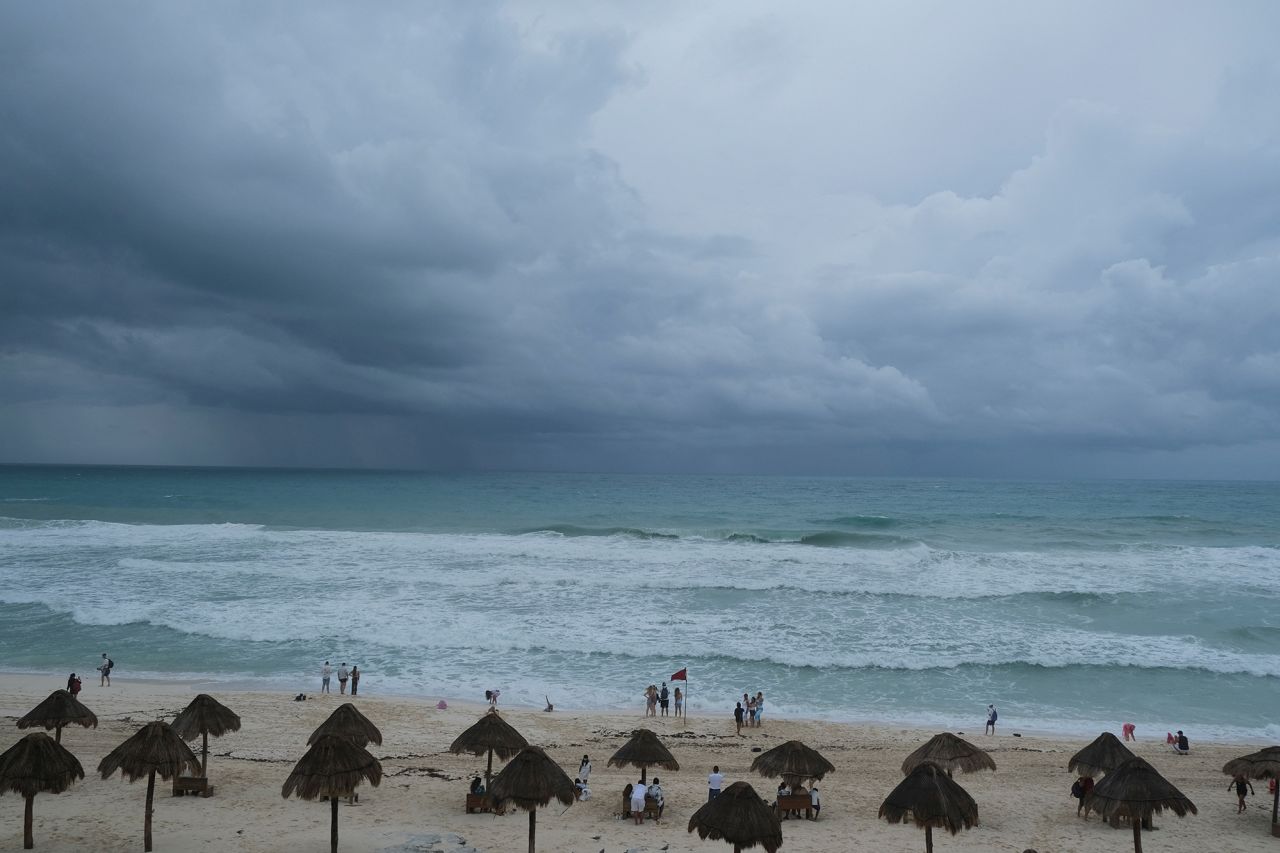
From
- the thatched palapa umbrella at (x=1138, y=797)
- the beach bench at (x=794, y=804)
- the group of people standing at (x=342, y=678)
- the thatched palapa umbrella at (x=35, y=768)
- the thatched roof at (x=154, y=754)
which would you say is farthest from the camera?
the group of people standing at (x=342, y=678)

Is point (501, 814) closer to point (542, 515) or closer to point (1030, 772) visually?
point (1030, 772)

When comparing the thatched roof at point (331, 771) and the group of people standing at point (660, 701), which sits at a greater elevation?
the thatched roof at point (331, 771)

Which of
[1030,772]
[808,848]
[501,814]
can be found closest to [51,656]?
[501,814]

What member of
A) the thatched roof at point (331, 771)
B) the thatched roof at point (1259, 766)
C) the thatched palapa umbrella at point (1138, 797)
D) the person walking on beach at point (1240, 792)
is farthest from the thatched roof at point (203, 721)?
the person walking on beach at point (1240, 792)

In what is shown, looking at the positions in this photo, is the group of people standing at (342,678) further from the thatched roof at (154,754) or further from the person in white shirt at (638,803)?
the person in white shirt at (638,803)

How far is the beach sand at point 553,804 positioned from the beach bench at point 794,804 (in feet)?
0.88

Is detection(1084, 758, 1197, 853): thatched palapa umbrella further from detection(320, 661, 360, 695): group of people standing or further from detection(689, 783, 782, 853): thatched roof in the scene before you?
detection(320, 661, 360, 695): group of people standing

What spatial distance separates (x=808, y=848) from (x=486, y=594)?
22.3 metres

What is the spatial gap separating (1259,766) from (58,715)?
22.2 m

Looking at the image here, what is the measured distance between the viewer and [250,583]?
3400cm

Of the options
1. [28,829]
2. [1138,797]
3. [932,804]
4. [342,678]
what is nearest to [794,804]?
[932,804]

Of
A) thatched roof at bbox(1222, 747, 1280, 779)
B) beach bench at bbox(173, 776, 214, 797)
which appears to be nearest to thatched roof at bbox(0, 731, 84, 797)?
beach bench at bbox(173, 776, 214, 797)

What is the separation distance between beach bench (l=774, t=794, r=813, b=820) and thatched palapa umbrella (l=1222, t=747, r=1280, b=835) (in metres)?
7.62

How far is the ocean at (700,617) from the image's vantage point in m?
22.0
